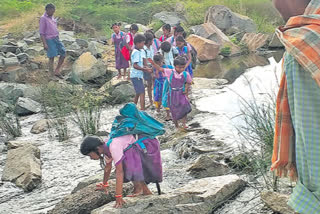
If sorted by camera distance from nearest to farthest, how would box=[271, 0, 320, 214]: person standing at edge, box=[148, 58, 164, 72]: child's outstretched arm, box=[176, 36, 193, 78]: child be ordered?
box=[271, 0, 320, 214]: person standing at edge, box=[148, 58, 164, 72]: child's outstretched arm, box=[176, 36, 193, 78]: child

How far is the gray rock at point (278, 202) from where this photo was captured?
325 cm

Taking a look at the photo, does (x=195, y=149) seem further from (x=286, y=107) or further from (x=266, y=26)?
(x=266, y=26)

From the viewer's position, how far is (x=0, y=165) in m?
6.07

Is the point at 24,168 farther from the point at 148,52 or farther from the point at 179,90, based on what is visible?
the point at 148,52

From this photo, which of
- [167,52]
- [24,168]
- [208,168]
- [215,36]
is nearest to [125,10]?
[215,36]

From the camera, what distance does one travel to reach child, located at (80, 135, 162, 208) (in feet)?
11.7

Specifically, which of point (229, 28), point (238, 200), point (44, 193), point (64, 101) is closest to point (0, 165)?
point (44, 193)

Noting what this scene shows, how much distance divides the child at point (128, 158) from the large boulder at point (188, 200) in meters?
0.11

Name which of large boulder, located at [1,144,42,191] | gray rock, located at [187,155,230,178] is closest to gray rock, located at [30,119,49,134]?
large boulder, located at [1,144,42,191]

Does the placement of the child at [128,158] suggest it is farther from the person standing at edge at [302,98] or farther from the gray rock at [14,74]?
the gray rock at [14,74]

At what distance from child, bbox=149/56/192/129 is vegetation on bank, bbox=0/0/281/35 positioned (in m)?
11.7

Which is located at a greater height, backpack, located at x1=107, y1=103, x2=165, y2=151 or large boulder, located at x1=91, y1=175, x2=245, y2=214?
backpack, located at x1=107, y1=103, x2=165, y2=151

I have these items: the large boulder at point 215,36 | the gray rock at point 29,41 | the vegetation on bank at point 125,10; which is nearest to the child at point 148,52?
the gray rock at point 29,41

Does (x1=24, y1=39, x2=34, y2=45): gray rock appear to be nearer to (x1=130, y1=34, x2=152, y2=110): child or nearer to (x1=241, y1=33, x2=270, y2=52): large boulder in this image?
(x1=130, y1=34, x2=152, y2=110): child
